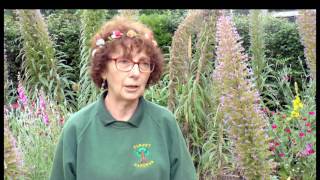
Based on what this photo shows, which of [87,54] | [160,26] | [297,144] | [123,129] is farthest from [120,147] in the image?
[160,26]

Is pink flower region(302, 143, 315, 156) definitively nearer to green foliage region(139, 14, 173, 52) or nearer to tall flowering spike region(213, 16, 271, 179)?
tall flowering spike region(213, 16, 271, 179)

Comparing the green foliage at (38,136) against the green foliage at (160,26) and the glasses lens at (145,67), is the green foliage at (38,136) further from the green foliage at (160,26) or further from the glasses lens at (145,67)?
the green foliage at (160,26)

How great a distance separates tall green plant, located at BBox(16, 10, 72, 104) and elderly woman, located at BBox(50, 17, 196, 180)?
8.49 feet

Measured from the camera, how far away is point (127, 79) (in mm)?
2727

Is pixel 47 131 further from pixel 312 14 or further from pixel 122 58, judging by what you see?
pixel 312 14

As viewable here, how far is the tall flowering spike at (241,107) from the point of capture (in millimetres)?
3705

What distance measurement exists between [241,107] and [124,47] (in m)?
1.27

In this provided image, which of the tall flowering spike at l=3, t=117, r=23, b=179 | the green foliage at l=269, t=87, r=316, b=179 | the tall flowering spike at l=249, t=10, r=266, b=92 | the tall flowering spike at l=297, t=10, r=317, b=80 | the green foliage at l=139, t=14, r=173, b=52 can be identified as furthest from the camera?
the green foliage at l=139, t=14, r=173, b=52

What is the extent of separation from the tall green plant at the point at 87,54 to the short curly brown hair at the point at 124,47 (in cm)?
199

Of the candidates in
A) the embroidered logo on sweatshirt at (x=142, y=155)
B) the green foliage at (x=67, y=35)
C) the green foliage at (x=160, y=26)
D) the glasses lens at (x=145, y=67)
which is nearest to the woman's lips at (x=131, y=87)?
the glasses lens at (x=145, y=67)

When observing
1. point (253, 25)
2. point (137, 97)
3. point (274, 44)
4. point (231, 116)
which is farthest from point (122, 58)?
point (274, 44)

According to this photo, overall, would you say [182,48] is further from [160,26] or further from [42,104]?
[160,26]

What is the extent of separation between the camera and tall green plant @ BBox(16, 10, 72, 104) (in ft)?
17.7

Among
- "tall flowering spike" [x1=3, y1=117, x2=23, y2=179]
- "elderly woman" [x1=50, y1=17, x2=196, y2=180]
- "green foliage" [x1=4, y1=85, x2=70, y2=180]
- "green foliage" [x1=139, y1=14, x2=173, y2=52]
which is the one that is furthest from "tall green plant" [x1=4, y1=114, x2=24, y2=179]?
"green foliage" [x1=139, y1=14, x2=173, y2=52]
